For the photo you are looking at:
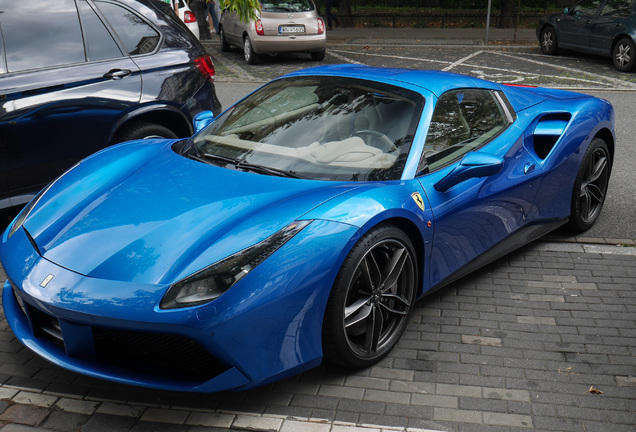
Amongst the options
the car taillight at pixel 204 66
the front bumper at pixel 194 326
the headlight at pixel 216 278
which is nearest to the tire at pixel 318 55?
the car taillight at pixel 204 66

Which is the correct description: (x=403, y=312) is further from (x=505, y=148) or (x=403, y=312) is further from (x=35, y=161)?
(x=35, y=161)

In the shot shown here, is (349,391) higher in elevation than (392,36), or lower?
higher

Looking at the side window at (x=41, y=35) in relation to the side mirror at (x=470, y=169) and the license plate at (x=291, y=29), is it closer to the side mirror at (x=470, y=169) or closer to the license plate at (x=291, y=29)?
the side mirror at (x=470, y=169)

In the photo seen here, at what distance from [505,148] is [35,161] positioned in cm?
328

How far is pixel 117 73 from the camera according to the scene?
5637 millimetres

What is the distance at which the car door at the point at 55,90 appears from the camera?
5.14m

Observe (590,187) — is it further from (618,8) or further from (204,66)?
(618,8)

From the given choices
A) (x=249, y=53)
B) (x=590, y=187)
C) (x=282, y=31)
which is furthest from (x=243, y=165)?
(x=249, y=53)

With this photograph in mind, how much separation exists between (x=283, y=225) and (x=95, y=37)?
3.32 m

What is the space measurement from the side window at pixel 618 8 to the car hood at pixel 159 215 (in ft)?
40.2

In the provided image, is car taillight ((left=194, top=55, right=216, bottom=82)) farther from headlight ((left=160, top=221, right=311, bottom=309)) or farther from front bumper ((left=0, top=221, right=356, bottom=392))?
headlight ((left=160, top=221, right=311, bottom=309))

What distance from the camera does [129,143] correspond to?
458cm

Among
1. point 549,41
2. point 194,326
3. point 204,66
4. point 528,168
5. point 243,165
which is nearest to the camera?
point 194,326

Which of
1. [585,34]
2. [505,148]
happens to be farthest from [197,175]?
Result: [585,34]
